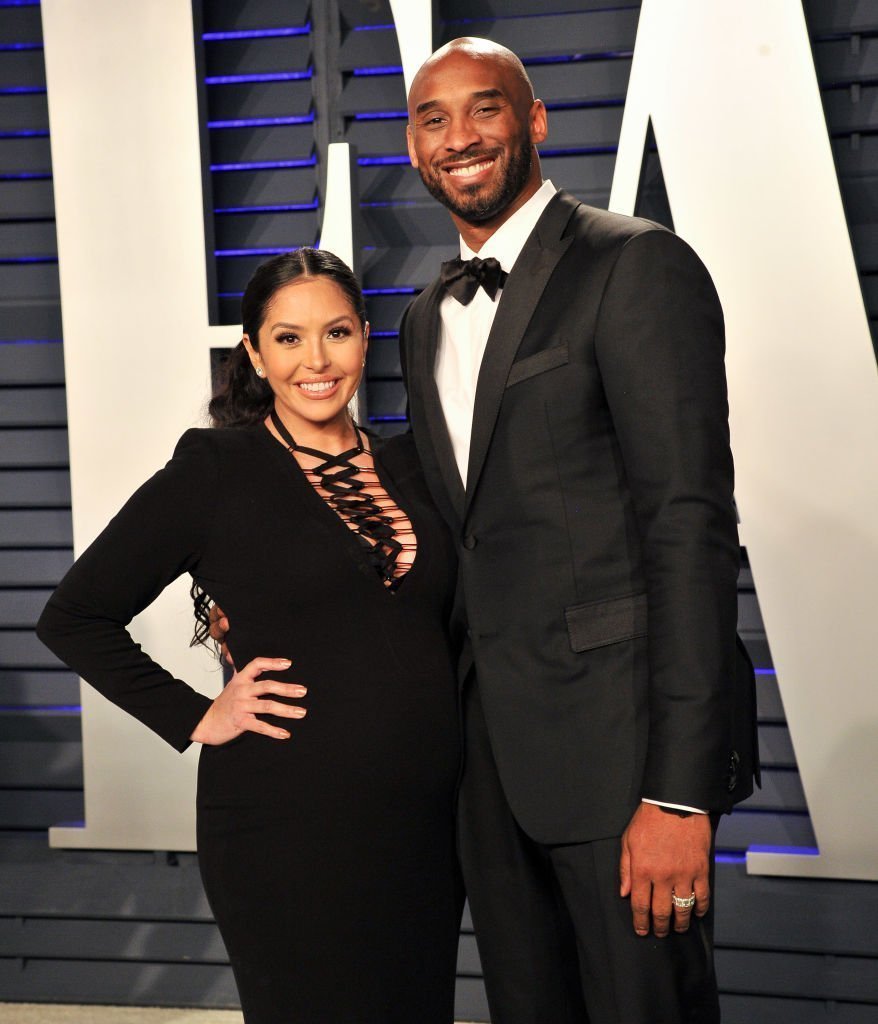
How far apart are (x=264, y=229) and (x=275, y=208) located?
6cm

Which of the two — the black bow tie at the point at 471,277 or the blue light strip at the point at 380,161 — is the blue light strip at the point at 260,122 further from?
the black bow tie at the point at 471,277

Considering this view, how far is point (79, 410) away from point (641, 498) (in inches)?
78.0

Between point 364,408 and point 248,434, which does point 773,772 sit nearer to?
point 364,408

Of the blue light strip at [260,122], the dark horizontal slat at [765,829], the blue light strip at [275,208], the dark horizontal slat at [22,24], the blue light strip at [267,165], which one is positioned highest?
the dark horizontal slat at [22,24]

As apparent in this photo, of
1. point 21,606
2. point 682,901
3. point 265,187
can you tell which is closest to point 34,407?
point 21,606

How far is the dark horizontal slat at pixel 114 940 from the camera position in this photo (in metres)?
3.24

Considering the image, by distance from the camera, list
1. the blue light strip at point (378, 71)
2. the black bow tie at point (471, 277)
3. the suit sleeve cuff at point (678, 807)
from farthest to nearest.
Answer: the blue light strip at point (378, 71)
the black bow tie at point (471, 277)
the suit sleeve cuff at point (678, 807)

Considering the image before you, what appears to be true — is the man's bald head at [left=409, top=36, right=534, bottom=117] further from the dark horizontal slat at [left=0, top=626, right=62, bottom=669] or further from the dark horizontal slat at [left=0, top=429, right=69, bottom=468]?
the dark horizontal slat at [left=0, top=626, right=62, bottom=669]

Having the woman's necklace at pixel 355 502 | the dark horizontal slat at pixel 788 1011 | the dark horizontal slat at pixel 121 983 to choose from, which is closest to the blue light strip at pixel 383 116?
the woman's necklace at pixel 355 502

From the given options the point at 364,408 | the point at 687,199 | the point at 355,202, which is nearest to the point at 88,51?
the point at 355,202

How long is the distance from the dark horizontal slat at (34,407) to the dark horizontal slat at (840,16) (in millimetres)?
2220

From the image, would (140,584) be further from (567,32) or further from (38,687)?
(567,32)

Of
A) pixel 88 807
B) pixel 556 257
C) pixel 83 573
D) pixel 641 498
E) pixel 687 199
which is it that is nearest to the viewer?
pixel 641 498

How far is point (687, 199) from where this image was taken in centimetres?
285
